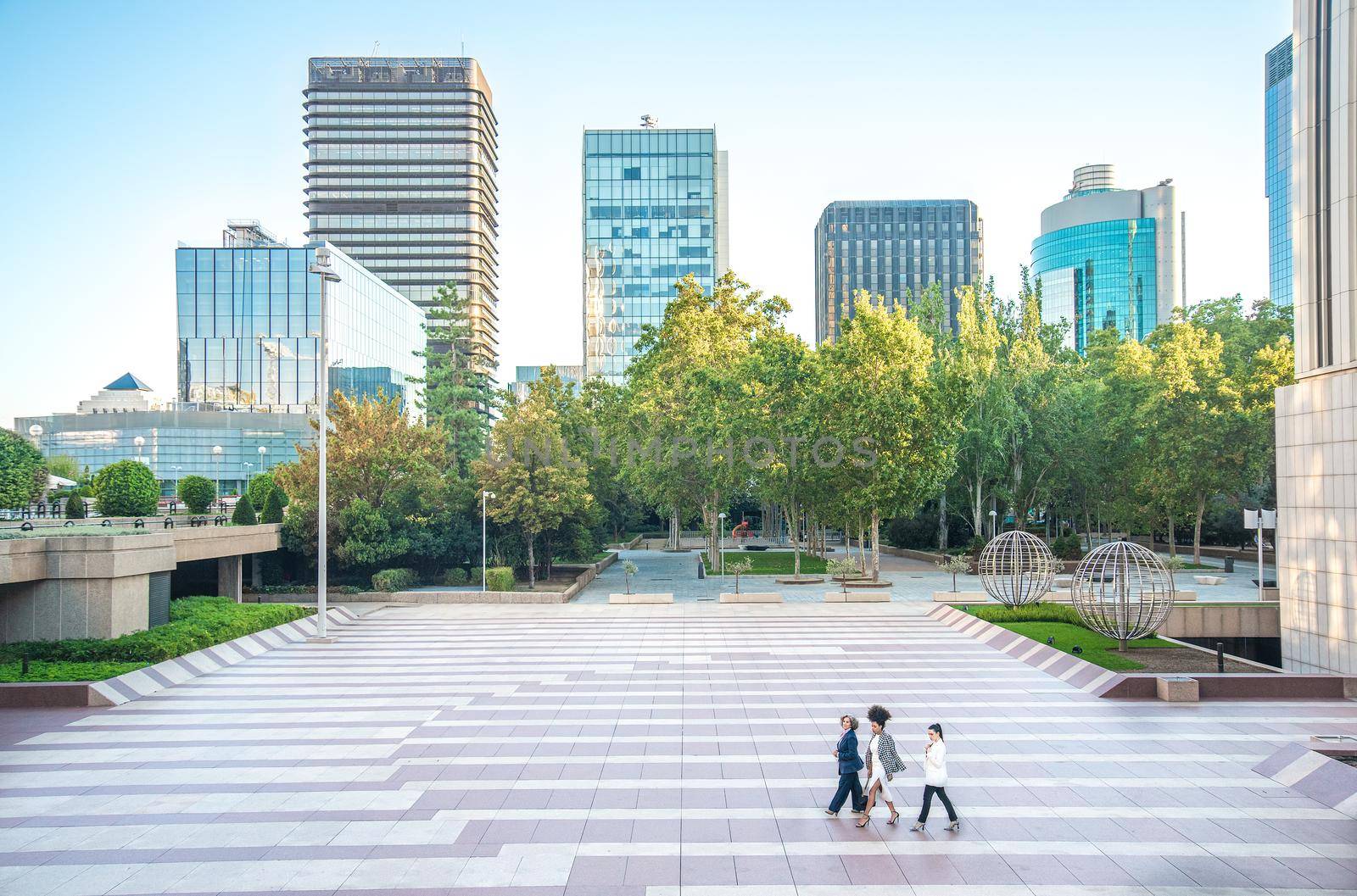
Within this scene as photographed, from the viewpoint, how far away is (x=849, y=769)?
443 inches

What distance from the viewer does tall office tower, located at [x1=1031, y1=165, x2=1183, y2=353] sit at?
15312 centimetres

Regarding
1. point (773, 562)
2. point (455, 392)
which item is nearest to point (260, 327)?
point (455, 392)

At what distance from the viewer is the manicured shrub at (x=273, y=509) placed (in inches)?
1441

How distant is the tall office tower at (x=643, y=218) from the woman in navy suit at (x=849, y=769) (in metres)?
97.1

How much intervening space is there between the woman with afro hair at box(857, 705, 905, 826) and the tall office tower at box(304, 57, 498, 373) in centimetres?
11590

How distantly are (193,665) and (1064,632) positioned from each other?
22054 millimetres

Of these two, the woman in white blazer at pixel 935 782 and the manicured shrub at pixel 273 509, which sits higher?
the manicured shrub at pixel 273 509

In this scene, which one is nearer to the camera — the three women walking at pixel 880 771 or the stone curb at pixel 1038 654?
the three women walking at pixel 880 771

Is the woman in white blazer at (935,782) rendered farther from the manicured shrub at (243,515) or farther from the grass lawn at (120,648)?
the manicured shrub at (243,515)

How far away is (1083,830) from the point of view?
35.8 ft

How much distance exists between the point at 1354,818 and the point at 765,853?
25.0 ft

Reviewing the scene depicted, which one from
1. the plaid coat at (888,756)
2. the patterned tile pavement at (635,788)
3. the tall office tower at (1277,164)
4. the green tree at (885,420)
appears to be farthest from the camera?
the tall office tower at (1277,164)

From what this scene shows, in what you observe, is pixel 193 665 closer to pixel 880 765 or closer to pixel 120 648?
pixel 120 648

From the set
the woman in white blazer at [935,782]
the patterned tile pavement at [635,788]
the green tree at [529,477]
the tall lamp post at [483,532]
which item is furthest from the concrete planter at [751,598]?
the woman in white blazer at [935,782]
